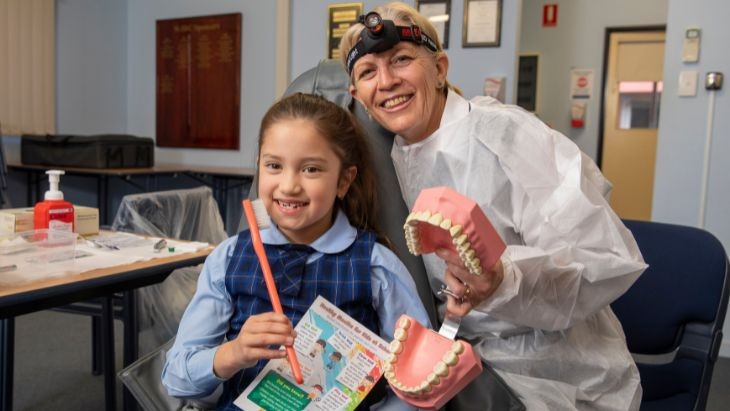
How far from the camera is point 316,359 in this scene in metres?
1.00

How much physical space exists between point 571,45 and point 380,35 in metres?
4.51

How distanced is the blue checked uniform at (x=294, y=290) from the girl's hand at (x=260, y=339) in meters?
0.12

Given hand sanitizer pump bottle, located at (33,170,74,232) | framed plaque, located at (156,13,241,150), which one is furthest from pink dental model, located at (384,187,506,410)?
framed plaque, located at (156,13,241,150)

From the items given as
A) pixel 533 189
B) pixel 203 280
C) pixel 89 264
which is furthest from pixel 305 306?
pixel 89 264

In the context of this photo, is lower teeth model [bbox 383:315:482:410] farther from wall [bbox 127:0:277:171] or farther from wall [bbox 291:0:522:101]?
wall [bbox 127:0:277:171]

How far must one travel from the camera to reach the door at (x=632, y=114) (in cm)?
505

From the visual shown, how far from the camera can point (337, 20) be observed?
4.29m

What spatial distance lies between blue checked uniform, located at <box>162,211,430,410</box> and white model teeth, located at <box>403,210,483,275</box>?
285mm

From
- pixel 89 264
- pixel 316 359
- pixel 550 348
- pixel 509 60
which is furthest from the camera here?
pixel 509 60

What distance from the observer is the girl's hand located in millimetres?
855

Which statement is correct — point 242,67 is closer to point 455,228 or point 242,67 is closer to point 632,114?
point 632,114

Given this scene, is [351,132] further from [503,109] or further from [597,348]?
[597,348]

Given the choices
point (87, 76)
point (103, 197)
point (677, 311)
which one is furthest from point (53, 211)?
point (87, 76)

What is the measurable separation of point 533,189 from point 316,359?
0.50 metres
